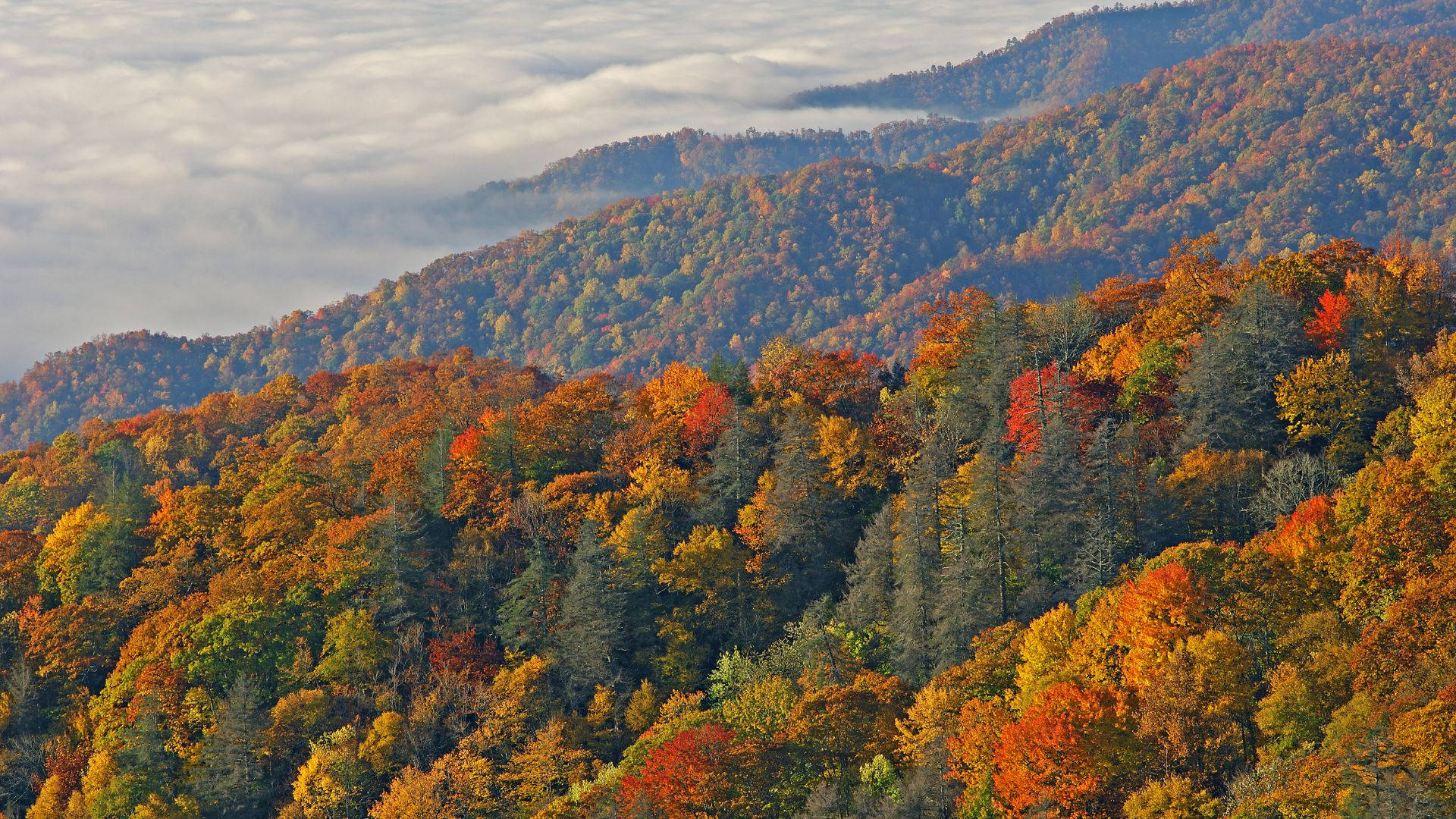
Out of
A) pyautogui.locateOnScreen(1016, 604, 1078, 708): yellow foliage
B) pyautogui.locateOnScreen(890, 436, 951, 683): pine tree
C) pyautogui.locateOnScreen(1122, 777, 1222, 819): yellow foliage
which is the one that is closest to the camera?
pyautogui.locateOnScreen(1122, 777, 1222, 819): yellow foliage

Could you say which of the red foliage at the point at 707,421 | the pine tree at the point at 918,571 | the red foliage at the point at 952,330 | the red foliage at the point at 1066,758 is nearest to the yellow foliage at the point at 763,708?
the pine tree at the point at 918,571

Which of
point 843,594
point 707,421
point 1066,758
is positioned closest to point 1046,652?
point 1066,758

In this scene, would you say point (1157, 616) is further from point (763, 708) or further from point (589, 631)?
point (589, 631)

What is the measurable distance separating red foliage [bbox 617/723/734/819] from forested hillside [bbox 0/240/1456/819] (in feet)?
0.63

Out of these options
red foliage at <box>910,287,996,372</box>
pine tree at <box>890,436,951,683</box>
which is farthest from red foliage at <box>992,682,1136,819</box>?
red foliage at <box>910,287,996,372</box>

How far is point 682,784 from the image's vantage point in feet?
203

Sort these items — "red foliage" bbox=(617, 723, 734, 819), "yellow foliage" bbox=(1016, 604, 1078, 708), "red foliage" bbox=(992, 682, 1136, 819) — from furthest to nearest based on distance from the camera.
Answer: "yellow foliage" bbox=(1016, 604, 1078, 708), "red foliage" bbox=(617, 723, 734, 819), "red foliage" bbox=(992, 682, 1136, 819)

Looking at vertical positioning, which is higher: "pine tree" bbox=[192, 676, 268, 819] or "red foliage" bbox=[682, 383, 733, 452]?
"red foliage" bbox=[682, 383, 733, 452]

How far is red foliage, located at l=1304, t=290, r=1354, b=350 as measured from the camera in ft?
286

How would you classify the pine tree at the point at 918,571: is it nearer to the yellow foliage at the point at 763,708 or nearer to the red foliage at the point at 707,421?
the yellow foliage at the point at 763,708

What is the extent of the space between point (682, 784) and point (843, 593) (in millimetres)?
28132

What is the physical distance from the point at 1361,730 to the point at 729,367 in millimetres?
61724

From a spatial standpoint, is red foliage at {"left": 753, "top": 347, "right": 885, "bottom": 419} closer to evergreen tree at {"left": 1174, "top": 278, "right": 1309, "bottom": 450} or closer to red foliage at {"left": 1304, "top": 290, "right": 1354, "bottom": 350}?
evergreen tree at {"left": 1174, "top": 278, "right": 1309, "bottom": 450}

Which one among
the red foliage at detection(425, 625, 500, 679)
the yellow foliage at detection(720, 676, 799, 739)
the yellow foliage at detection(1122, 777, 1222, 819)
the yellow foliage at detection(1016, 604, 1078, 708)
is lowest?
the red foliage at detection(425, 625, 500, 679)
